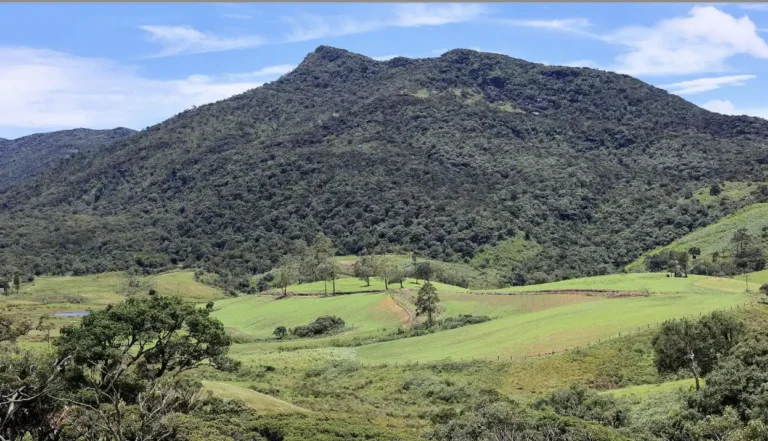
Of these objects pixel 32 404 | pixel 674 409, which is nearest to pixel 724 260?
pixel 674 409

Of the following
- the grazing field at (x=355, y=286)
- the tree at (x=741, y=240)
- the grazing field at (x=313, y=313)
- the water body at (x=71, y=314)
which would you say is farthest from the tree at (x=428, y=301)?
the tree at (x=741, y=240)

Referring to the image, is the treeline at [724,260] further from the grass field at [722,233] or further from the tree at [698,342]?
the tree at [698,342]

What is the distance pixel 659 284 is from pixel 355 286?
155 ft

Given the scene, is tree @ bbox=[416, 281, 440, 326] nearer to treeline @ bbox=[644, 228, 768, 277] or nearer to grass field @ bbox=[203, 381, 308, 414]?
grass field @ bbox=[203, 381, 308, 414]

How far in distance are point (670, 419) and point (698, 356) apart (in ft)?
34.3

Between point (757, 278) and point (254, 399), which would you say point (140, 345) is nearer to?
point (254, 399)

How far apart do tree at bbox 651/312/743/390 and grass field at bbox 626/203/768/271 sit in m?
88.5

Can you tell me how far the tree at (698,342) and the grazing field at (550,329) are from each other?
12818 mm

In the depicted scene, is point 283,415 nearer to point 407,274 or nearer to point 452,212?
point 407,274

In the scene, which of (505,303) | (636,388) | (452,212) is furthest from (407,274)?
(636,388)

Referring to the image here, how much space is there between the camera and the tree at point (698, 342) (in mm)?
39281

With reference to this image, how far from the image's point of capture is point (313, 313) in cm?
8712

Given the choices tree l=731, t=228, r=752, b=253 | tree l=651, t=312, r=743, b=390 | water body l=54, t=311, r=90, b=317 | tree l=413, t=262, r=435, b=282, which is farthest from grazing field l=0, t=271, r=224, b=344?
tree l=731, t=228, r=752, b=253

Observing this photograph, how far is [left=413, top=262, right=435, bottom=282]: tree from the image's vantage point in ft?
363
